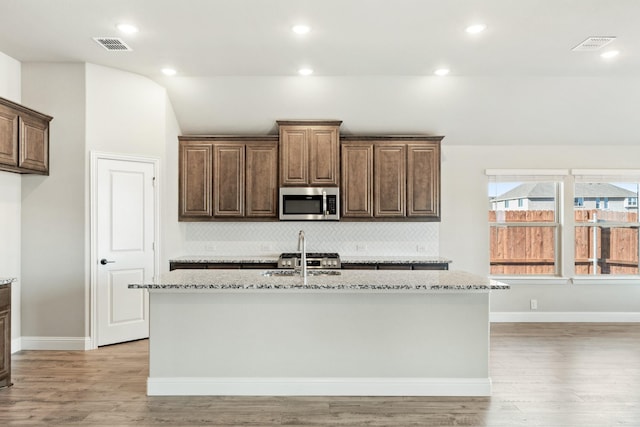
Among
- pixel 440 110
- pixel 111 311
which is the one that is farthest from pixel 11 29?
pixel 440 110

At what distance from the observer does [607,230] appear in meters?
6.21

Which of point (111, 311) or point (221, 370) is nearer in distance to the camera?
point (221, 370)

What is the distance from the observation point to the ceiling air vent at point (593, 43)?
3883 mm

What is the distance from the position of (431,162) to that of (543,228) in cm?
202

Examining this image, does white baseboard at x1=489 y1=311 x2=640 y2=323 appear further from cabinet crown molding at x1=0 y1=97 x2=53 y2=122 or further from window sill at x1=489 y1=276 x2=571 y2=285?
cabinet crown molding at x1=0 y1=97 x2=53 y2=122

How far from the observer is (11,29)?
3.80 metres

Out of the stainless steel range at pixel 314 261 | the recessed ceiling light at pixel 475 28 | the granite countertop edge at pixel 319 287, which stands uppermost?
the recessed ceiling light at pixel 475 28

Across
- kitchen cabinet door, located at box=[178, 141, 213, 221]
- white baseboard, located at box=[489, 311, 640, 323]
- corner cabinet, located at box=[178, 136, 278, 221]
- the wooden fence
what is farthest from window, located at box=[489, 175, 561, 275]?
kitchen cabinet door, located at box=[178, 141, 213, 221]

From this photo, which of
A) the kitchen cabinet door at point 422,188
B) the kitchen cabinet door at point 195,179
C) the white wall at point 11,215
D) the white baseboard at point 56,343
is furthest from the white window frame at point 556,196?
the white wall at point 11,215

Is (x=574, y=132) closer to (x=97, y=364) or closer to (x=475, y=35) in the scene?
(x=475, y=35)

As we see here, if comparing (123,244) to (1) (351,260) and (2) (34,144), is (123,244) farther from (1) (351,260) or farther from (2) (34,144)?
(1) (351,260)

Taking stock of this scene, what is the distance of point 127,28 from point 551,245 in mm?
5905

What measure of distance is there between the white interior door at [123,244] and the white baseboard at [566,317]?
15.0 ft

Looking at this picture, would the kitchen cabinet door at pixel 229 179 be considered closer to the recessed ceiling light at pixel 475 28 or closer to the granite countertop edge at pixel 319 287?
the granite countertop edge at pixel 319 287
